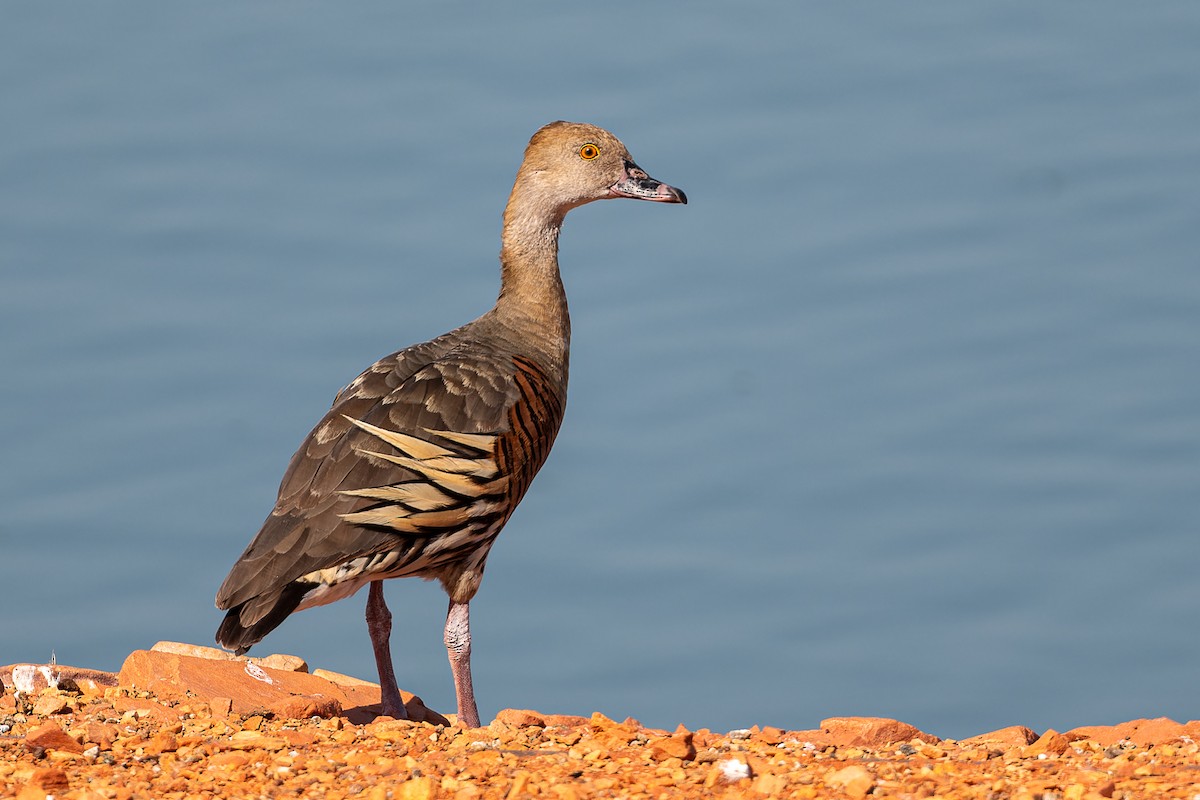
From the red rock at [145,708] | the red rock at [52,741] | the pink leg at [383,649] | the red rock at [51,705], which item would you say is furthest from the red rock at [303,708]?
the red rock at [52,741]

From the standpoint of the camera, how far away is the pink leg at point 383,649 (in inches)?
367

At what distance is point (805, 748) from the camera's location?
7355 mm

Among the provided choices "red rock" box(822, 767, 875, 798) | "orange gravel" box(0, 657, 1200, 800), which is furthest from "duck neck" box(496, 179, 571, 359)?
"red rock" box(822, 767, 875, 798)

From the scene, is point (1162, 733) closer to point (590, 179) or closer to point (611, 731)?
point (611, 731)

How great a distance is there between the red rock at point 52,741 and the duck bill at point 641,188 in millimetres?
5160

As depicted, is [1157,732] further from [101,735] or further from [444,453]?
[101,735]

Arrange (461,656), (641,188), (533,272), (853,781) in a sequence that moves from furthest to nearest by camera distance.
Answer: (641,188)
(533,272)
(461,656)
(853,781)

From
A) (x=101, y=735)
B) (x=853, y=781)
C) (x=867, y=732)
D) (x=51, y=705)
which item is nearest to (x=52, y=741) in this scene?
(x=101, y=735)

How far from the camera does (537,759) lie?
6668 mm

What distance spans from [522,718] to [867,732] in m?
1.62

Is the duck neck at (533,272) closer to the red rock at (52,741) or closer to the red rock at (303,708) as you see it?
the red rock at (303,708)

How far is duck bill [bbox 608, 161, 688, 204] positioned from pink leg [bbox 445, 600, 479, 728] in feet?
9.74

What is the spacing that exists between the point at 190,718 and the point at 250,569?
0.79 m

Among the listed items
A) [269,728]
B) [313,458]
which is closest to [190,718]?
[269,728]
